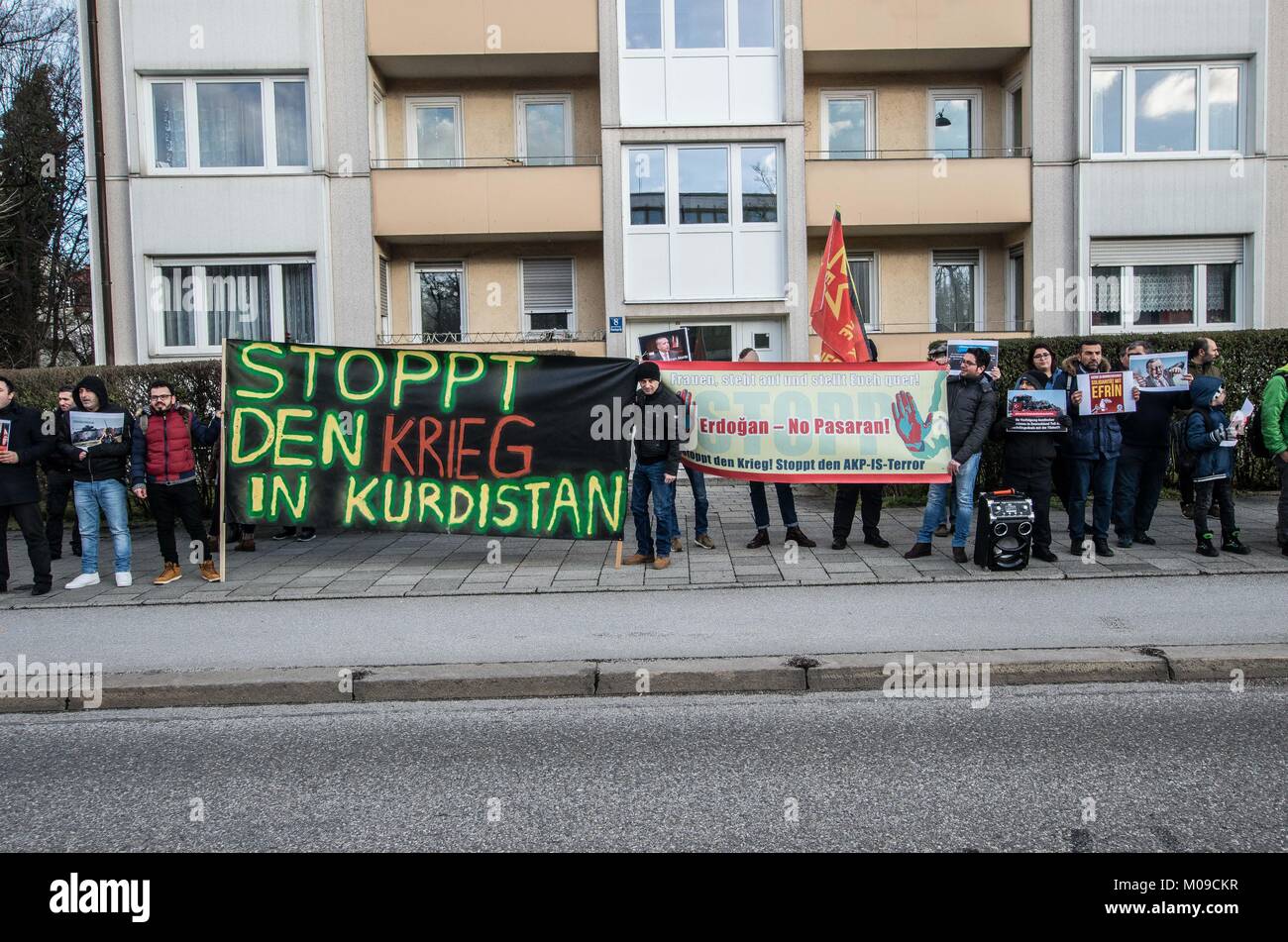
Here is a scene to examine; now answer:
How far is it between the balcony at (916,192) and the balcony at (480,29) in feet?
16.0

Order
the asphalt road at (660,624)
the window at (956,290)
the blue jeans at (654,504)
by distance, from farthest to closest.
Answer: the window at (956,290) < the blue jeans at (654,504) < the asphalt road at (660,624)

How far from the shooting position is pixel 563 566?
999 cm

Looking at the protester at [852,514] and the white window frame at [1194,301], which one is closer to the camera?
the protester at [852,514]

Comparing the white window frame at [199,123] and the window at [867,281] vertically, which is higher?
the white window frame at [199,123]

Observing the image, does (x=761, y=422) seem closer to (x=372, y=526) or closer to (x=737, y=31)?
(x=372, y=526)

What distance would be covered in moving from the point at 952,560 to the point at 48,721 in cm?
738

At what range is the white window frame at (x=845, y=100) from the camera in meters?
19.9

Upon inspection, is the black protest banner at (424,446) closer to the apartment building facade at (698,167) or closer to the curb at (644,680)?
the curb at (644,680)

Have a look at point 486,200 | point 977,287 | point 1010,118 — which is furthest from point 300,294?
point 1010,118

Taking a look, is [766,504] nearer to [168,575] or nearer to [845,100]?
[168,575]

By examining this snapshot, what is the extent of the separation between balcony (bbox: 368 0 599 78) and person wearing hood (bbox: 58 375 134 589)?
1114 centimetres

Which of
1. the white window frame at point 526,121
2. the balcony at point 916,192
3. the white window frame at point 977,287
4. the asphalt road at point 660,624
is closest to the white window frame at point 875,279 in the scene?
the white window frame at point 977,287

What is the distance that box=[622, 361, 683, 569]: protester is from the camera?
9.73 m

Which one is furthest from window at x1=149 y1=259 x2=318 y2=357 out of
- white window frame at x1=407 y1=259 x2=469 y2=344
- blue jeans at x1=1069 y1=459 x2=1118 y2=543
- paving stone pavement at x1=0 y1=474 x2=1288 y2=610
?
blue jeans at x1=1069 y1=459 x2=1118 y2=543
